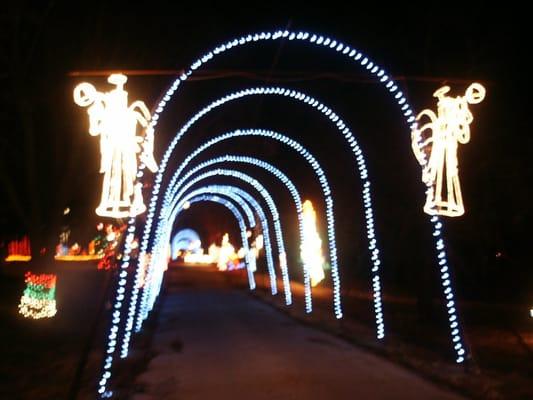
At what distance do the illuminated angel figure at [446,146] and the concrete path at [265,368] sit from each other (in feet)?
9.32

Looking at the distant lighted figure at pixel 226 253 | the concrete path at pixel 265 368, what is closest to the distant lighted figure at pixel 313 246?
the concrete path at pixel 265 368

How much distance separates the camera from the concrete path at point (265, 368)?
9070 mm

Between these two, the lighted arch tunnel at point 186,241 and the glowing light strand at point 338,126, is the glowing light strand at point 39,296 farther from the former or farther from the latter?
the lighted arch tunnel at point 186,241

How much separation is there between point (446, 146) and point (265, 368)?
477 cm

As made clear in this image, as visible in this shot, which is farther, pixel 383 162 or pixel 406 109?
pixel 383 162

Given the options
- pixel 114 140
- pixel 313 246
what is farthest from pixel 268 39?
pixel 313 246

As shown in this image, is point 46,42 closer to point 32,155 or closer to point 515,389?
point 32,155

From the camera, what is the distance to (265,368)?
36.1 ft

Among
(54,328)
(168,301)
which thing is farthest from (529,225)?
(168,301)

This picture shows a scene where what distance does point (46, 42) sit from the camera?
54.9 ft

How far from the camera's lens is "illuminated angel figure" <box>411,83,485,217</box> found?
36.5ft

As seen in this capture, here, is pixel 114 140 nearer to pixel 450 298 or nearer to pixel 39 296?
pixel 450 298

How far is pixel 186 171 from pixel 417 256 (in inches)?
329

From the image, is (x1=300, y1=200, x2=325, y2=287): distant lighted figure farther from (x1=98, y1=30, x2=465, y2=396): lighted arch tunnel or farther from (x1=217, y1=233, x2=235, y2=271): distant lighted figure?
(x1=217, y1=233, x2=235, y2=271): distant lighted figure
